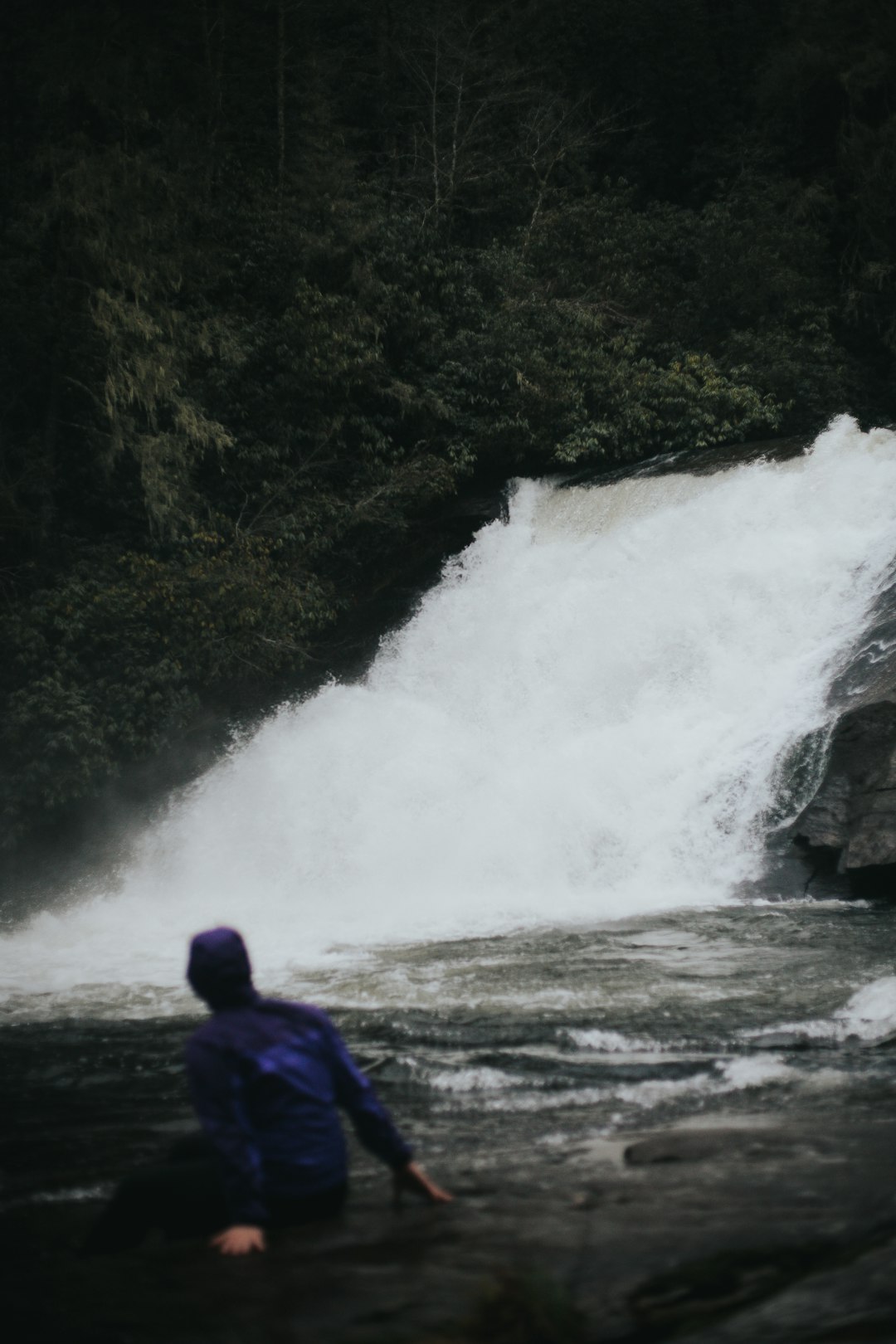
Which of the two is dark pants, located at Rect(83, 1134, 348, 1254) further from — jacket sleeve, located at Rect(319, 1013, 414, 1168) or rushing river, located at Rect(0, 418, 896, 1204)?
rushing river, located at Rect(0, 418, 896, 1204)

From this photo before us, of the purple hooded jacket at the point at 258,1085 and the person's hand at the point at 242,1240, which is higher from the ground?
the purple hooded jacket at the point at 258,1085

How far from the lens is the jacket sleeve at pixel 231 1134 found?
10.6ft

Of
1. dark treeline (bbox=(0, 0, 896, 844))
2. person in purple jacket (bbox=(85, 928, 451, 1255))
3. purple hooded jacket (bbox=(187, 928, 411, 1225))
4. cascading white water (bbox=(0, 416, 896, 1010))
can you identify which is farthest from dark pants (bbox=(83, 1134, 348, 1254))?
dark treeline (bbox=(0, 0, 896, 844))

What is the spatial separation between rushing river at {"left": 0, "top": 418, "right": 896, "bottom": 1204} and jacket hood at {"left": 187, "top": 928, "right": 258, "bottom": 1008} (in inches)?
88.7

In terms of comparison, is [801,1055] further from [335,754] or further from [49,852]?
[49,852]

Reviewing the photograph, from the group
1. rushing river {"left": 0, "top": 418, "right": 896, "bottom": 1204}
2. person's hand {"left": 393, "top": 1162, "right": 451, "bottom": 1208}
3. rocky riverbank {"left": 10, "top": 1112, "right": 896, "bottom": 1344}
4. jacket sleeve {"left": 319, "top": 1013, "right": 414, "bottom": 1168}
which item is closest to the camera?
rocky riverbank {"left": 10, "top": 1112, "right": 896, "bottom": 1344}

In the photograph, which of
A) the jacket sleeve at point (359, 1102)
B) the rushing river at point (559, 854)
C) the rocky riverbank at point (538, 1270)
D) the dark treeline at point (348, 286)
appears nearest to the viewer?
the rocky riverbank at point (538, 1270)

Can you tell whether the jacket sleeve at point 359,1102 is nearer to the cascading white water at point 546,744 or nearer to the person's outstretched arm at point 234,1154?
the person's outstretched arm at point 234,1154

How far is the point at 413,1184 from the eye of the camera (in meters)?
3.71

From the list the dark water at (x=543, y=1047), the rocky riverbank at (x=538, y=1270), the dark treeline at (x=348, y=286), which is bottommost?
the dark water at (x=543, y=1047)

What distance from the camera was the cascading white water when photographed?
12.6m

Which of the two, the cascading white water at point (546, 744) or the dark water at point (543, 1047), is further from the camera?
the cascading white water at point (546, 744)

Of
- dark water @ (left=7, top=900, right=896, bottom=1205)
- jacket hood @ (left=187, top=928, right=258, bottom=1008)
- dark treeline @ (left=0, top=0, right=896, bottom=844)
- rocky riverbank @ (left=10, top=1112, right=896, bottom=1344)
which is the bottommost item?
dark water @ (left=7, top=900, right=896, bottom=1205)

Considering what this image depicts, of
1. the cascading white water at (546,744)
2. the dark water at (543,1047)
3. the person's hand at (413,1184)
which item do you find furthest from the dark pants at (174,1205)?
the cascading white water at (546,744)
